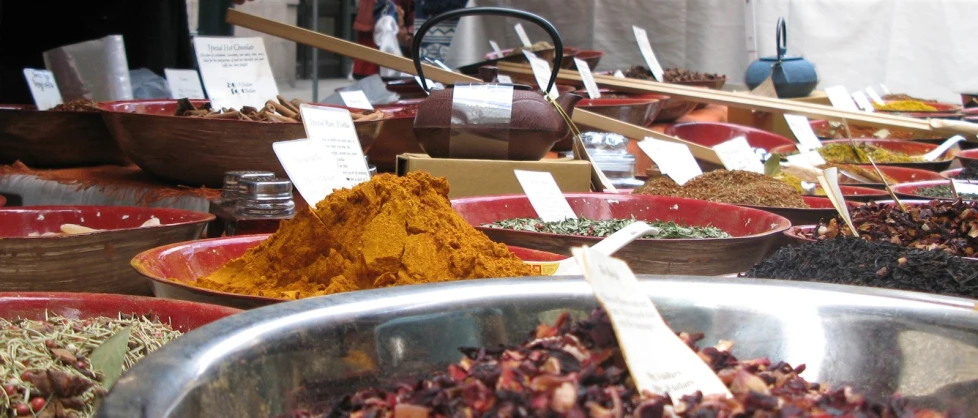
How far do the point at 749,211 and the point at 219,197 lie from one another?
2.95 ft

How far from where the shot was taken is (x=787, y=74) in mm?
3842

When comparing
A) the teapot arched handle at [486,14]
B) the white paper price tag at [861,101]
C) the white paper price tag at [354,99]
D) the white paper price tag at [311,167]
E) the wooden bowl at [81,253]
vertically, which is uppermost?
the teapot arched handle at [486,14]

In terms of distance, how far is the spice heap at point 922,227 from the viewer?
54.3 inches

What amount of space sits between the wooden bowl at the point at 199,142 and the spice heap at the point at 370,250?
532mm

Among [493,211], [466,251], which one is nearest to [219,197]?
[493,211]

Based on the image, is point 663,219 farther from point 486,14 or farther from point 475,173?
point 486,14

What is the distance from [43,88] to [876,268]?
173 cm

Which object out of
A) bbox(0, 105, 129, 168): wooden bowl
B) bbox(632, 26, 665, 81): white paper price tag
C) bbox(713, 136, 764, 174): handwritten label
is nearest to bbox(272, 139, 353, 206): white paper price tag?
bbox(0, 105, 129, 168): wooden bowl

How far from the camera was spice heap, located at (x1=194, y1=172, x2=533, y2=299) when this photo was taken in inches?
39.0

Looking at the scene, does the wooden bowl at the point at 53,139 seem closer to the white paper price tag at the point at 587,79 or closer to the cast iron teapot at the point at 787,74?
the white paper price tag at the point at 587,79

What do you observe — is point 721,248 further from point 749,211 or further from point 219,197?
point 219,197

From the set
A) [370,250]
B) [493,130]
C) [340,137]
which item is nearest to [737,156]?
[493,130]

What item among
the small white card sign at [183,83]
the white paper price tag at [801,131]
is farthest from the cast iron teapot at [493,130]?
the white paper price tag at [801,131]

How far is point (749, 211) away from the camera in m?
1.59
